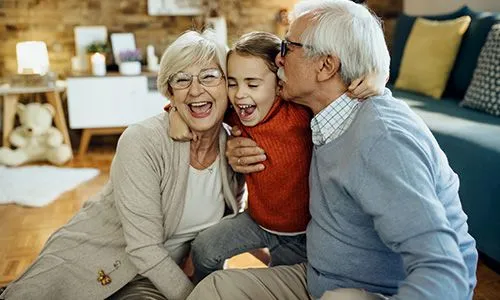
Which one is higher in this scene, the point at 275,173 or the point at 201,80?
the point at 201,80

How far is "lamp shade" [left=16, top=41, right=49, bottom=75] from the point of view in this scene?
4.26 metres

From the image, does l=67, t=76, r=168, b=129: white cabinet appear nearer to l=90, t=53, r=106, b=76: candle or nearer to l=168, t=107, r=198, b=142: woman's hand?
l=90, t=53, r=106, b=76: candle

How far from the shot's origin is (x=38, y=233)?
3.00m

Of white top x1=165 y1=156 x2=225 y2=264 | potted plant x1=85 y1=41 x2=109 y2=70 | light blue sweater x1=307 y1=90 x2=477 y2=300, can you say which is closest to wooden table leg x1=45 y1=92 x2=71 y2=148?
potted plant x1=85 y1=41 x2=109 y2=70

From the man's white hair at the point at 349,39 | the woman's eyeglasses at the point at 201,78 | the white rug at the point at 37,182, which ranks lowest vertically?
the white rug at the point at 37,182

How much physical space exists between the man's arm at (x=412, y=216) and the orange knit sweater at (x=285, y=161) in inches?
18.3

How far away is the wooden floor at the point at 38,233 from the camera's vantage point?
242cm

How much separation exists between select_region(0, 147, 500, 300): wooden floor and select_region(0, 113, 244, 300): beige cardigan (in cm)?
79

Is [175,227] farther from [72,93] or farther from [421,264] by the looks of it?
[72,93]

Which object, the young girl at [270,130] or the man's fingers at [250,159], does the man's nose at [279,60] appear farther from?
the man's fingers at [250,159]

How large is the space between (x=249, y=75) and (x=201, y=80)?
15 centimetres

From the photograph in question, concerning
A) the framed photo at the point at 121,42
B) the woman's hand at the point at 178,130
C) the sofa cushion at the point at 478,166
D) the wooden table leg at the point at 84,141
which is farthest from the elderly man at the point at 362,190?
the framed photo at the point at 121,42

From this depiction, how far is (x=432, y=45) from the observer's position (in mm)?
3535

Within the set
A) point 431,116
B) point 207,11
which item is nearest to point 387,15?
point 207,11
